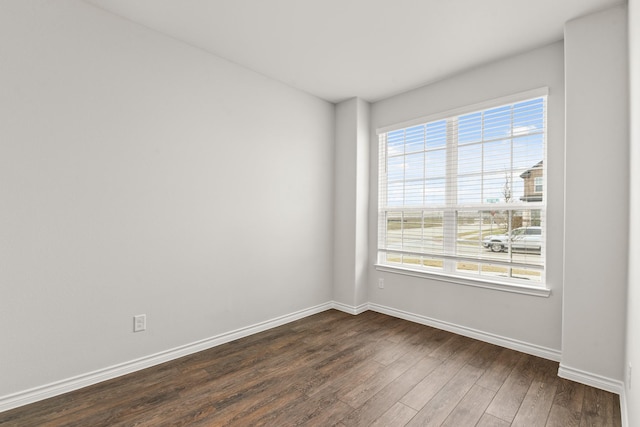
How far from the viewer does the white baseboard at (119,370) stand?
2.01 metres

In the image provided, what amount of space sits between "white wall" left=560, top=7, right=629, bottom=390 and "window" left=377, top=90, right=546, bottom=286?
1.37 feet

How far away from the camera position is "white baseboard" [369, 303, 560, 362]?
Answer: 276 centimetres

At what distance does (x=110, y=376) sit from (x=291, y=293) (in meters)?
1.87

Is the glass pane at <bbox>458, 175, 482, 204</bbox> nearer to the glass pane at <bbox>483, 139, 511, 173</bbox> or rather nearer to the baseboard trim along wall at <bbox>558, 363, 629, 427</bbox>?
the glass pane at <bbox>483, 139, 511, 173</bbox>

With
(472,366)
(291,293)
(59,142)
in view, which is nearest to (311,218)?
(291,293)

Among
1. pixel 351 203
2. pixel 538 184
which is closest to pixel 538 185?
pixel 538 184

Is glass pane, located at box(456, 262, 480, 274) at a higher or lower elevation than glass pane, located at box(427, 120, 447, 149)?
lower

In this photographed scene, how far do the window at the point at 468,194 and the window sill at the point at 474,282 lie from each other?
43 mm

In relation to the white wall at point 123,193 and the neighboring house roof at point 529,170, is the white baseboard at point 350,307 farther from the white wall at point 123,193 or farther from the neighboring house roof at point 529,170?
the neighboring house roof at point 529,170

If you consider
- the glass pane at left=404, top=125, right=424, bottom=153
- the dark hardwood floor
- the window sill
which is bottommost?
Result: the dark hardwood floor

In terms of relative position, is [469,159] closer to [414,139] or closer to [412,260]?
[414,139]

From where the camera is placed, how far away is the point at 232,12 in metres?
2.36

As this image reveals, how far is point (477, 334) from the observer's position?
317cm

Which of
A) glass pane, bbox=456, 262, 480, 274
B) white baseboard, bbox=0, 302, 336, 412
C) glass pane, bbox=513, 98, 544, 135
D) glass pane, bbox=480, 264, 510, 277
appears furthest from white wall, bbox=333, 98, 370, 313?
glass pane, bbox=513, 98, 544, 135
